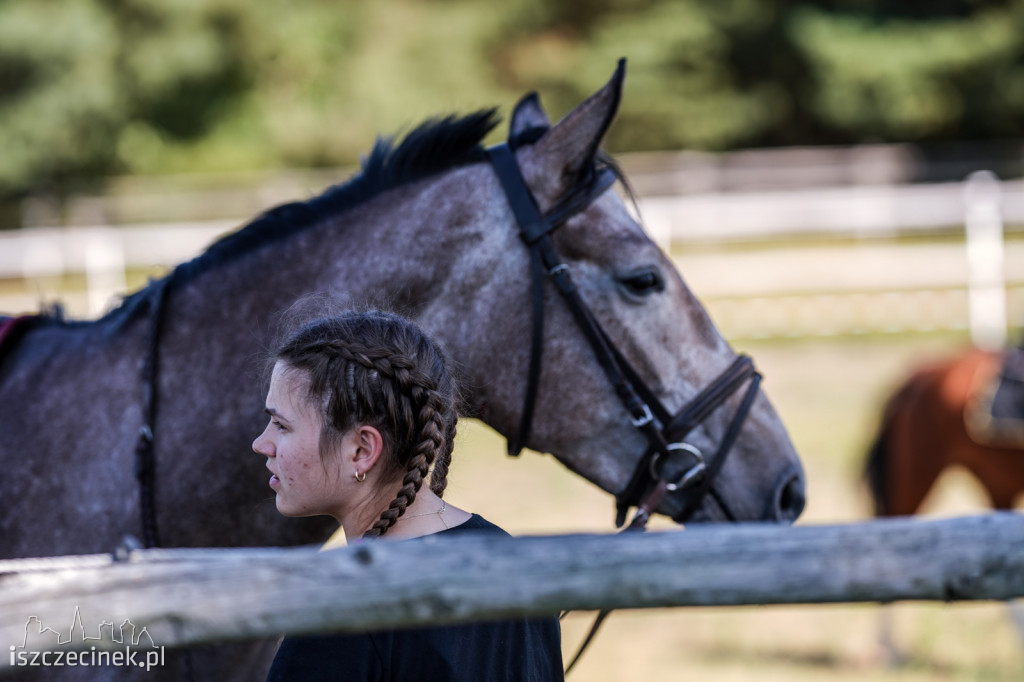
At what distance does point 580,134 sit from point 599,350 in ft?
1.70

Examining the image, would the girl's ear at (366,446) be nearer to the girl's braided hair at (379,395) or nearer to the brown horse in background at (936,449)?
the girl's braided hair at (379,395)

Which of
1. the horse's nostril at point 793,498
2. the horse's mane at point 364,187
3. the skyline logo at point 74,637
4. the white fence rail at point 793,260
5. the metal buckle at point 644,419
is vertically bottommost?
the white fence rail at point 793,260

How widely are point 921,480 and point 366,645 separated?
225 inches

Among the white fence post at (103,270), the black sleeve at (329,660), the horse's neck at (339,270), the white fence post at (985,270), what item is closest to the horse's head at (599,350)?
the horse's neck at (339,270)

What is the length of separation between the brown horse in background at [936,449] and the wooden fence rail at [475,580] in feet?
17.6

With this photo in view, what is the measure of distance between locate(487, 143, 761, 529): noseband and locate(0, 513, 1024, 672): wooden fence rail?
993mm

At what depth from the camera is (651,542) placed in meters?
1.34

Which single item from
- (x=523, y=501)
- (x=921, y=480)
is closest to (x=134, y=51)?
(x=523, y=501)

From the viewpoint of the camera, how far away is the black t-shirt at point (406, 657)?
142cm

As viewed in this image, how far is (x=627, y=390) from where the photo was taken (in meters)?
2.34

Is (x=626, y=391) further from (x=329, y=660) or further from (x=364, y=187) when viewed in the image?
(x=329, y=660)

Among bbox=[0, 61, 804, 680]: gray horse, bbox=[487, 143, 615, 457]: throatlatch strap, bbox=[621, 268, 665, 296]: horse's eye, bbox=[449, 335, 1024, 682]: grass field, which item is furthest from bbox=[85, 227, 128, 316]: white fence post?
bbox=[621, 268, 665, 296]: horse's eye

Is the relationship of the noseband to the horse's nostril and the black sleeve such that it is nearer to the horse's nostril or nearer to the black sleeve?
the horse's nostril

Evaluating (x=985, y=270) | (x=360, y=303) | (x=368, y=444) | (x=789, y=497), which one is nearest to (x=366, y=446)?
(x=368, y=444)
